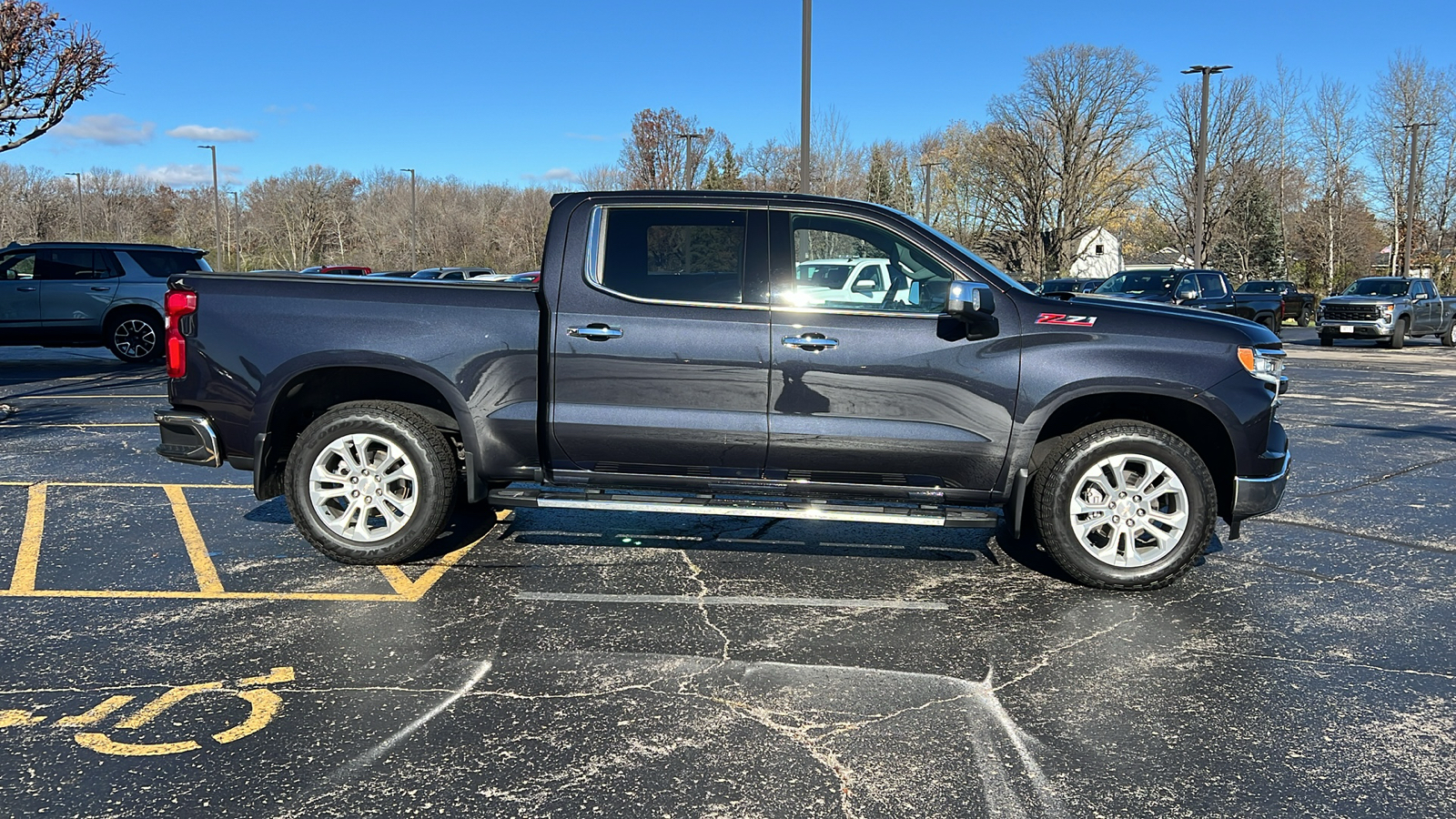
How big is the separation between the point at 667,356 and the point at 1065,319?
6.34 feet

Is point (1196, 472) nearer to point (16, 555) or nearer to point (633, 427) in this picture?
point (633, 427)

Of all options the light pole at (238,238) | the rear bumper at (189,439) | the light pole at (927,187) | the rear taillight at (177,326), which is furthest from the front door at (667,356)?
the light pole at (238,238)

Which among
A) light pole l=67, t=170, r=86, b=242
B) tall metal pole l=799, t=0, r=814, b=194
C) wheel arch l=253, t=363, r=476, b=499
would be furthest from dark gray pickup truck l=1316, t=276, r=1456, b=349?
light pole l=67, t=170, r=86, b=242

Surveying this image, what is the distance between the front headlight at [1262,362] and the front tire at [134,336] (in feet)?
52.6

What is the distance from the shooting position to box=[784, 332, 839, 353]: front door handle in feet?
16.5

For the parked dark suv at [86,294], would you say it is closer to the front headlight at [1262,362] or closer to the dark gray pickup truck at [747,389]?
the dark gray pickup truck at [747,389]

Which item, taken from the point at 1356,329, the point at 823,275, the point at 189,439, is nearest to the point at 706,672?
the point at 823,275

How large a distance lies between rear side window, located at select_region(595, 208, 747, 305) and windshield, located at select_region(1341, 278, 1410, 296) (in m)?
25.6

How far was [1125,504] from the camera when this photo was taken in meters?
5.16

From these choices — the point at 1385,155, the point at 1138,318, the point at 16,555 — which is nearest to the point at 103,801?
the point at 16,555

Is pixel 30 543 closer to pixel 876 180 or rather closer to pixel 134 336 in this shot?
pixel 134 336

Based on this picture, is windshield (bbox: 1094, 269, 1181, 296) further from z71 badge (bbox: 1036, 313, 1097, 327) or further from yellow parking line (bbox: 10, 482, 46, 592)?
yellow parking line (bbox: 10, 482, 46, 592)

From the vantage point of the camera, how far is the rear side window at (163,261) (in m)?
16.3

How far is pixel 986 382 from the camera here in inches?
199
